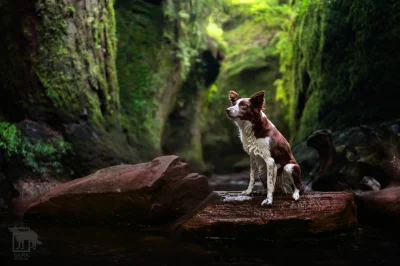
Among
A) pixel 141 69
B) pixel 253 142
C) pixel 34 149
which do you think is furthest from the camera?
pixel 141 69

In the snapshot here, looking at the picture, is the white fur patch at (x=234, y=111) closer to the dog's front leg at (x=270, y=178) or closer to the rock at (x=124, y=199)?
the dog's front leg at (x=270, y=178)

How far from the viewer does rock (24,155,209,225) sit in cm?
584

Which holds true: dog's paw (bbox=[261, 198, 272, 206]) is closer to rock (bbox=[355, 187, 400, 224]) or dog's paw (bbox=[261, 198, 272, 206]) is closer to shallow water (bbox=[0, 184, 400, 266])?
shallow water (bbox=[0, 184, 400, 266])

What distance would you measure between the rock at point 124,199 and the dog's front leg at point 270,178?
177 cm

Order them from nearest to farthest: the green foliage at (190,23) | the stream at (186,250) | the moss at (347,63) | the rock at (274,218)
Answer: the stream at (186,250) < the rock at (274,218) < the moss at (347,63) < the green foliage at (190,23)

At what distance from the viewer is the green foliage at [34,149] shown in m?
8.76

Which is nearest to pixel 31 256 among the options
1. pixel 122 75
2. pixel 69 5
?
pixel 69 5

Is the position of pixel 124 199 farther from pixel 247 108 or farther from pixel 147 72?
pixel 147 72

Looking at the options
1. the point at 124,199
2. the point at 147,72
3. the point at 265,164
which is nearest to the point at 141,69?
the point at 147,72

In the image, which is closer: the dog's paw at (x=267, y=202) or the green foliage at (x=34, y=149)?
the dog's paw at (x=267, y=202)

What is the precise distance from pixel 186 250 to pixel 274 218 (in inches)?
49.7

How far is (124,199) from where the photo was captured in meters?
5.84

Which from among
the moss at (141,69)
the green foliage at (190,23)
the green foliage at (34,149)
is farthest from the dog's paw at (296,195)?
the green foliage at (190,23)

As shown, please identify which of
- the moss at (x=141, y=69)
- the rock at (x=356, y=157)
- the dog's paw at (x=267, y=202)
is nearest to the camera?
the dog's paw at (x=267, y=202)
